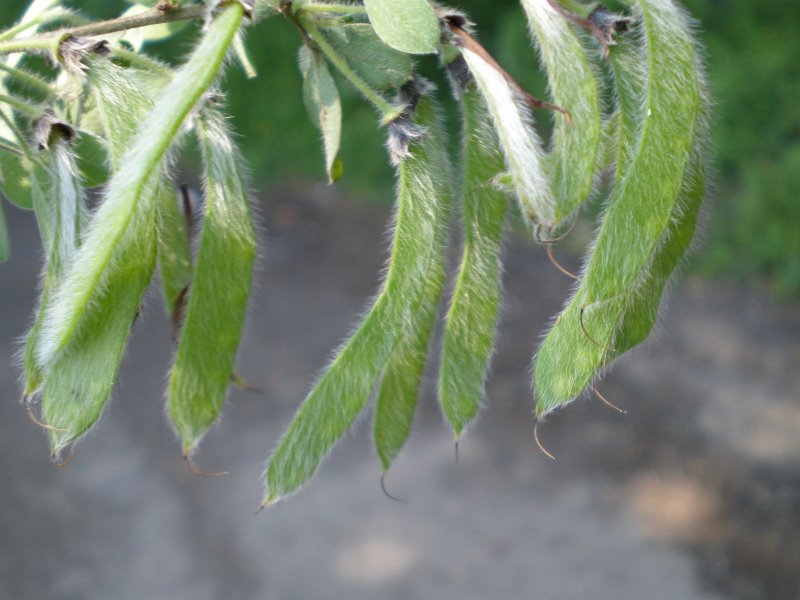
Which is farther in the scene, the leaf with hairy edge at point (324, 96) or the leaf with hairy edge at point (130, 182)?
the leaf with hairy edge at point (324, 96)

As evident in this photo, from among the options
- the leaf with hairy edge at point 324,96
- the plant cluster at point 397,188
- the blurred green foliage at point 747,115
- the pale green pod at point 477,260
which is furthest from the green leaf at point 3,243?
the blurred green foliage at point 747,115

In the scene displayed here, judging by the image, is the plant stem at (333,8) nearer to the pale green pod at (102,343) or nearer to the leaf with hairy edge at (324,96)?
the leaf with hairy edge at (324,96)

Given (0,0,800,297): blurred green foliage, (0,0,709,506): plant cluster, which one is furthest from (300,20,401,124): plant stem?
(0,0,800,297): blurred green foliage

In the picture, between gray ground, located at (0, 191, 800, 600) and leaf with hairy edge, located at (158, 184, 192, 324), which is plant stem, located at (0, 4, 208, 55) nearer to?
leaf with hairy edge, located at (158, 184, 192, 324)

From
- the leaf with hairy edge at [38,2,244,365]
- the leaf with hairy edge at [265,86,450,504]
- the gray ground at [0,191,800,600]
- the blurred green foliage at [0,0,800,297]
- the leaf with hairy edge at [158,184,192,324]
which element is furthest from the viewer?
the blurred green foliage at [0,0,800,297]

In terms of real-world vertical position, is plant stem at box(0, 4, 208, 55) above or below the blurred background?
above

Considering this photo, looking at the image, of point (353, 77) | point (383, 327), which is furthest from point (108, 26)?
point (383, 327)
